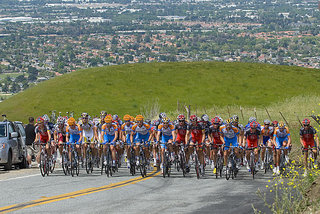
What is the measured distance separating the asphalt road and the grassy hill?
5974cm

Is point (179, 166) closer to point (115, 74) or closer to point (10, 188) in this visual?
point (10, 188)

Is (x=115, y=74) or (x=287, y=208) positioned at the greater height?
(x=115, y=74)

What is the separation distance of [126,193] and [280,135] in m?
7.00

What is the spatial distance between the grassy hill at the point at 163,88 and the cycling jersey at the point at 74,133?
57.8 metres

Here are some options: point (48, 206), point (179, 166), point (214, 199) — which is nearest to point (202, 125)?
point (179, 166)

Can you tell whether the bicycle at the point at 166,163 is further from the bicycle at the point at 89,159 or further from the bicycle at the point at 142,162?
the bicycle at the point at 89,159

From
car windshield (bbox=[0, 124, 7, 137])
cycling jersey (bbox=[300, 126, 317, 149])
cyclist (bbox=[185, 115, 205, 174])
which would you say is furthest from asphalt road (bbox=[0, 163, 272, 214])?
car windshield (bbox=[0, 124, 7, 137])

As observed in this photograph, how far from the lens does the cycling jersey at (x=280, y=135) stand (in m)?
20.9

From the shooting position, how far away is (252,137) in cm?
2078

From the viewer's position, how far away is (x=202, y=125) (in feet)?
66.7

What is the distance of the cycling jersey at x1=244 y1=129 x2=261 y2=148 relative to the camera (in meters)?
20.7

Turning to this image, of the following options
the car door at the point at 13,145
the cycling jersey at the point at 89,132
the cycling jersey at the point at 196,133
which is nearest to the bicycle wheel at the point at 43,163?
the cycling jersey at the point at 89,132

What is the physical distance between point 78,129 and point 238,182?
5349 millimetres

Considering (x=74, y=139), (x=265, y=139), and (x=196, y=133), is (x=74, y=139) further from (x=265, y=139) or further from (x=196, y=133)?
(x=265, y=139)
